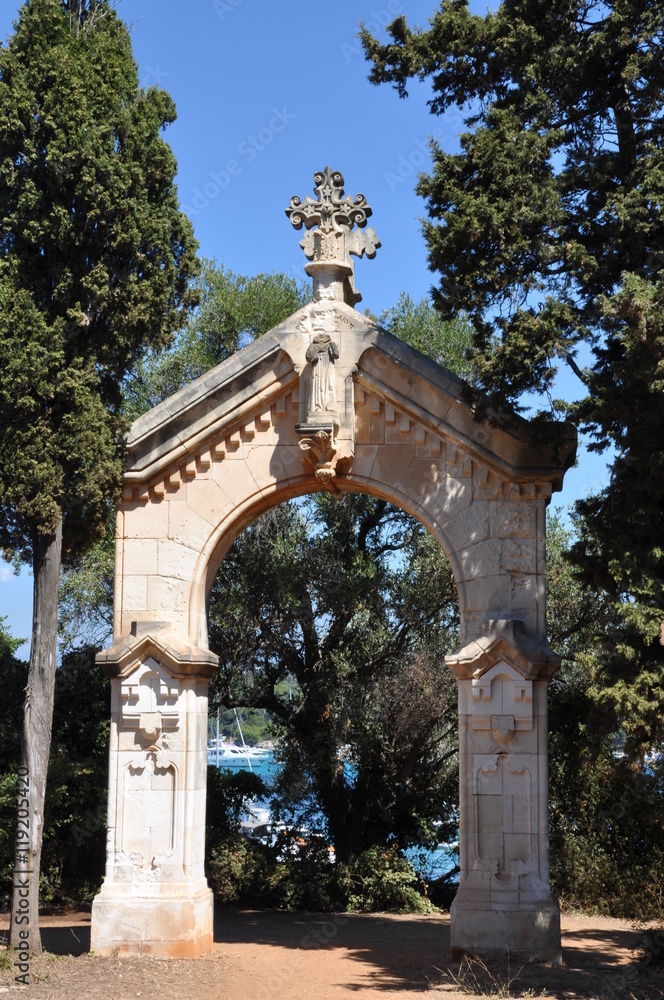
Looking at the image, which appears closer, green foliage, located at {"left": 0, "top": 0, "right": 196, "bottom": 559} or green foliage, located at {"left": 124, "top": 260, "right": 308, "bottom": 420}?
green foliage, located at {"left": 0, "top": 0, "right": 196, "bottom": 559}

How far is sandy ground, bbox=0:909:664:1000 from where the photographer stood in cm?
929

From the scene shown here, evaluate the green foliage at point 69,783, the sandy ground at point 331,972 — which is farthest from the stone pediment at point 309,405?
the green foliage at point 69,783

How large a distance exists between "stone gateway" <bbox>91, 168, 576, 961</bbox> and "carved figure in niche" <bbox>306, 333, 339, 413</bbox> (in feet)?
0.05

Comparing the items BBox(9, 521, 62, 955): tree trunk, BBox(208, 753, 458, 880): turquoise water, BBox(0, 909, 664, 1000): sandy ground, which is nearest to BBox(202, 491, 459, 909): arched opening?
BBox(208, 753, 458, 880): turquoise water

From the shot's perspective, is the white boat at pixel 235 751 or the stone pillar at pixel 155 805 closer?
the stone pillar at pixel 155 805

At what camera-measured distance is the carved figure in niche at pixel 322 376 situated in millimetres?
11141

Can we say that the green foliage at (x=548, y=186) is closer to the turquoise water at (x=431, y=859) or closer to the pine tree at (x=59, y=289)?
the pine tree at (x=59, y=289)

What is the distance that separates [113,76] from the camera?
10.9 meters

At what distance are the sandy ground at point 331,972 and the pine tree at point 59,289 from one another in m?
1.13

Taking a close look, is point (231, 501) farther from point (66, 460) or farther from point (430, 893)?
point (430, 893)

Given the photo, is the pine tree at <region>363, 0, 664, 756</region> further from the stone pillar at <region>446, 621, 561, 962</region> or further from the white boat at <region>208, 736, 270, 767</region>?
the white boat at <region>208, 736, 270, 767</region>

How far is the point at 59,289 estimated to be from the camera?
10516 millimetres

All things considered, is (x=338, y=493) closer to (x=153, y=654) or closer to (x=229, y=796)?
(x=153, y=654)

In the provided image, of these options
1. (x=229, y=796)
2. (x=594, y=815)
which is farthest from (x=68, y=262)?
(x=594, y=815)
